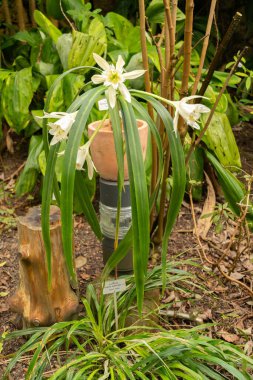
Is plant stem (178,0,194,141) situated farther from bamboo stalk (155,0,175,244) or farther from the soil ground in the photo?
the soil ground

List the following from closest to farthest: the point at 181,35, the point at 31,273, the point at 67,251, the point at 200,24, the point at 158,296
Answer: the point at 67,251 → the point at 31,273 → the point at 158,296 → the point at 181,35 → the point at 200,24

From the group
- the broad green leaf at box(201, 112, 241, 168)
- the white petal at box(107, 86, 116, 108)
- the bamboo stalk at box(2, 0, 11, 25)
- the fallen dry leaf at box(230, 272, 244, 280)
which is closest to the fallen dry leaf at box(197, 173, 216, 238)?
the broad green leaf at box(201, 112, 241, 168)

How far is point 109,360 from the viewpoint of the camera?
140cm

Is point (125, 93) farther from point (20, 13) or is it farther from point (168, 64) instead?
point (20, 13)

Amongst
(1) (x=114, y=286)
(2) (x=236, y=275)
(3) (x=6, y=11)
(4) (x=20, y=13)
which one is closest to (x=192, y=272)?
(2) (x=236, y=275)

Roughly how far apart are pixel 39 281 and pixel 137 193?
640mm

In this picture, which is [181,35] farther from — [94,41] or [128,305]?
[128,305]

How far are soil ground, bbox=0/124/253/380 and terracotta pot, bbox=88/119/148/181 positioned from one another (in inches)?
17.3

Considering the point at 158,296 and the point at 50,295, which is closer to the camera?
the point at 50,295

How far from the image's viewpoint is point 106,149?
1.49 metres

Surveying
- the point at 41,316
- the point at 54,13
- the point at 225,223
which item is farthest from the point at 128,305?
the point at 54,13

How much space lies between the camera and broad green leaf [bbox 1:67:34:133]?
246cm

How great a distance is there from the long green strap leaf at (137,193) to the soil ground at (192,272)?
22.5 inches

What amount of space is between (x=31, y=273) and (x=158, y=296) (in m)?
0.45
